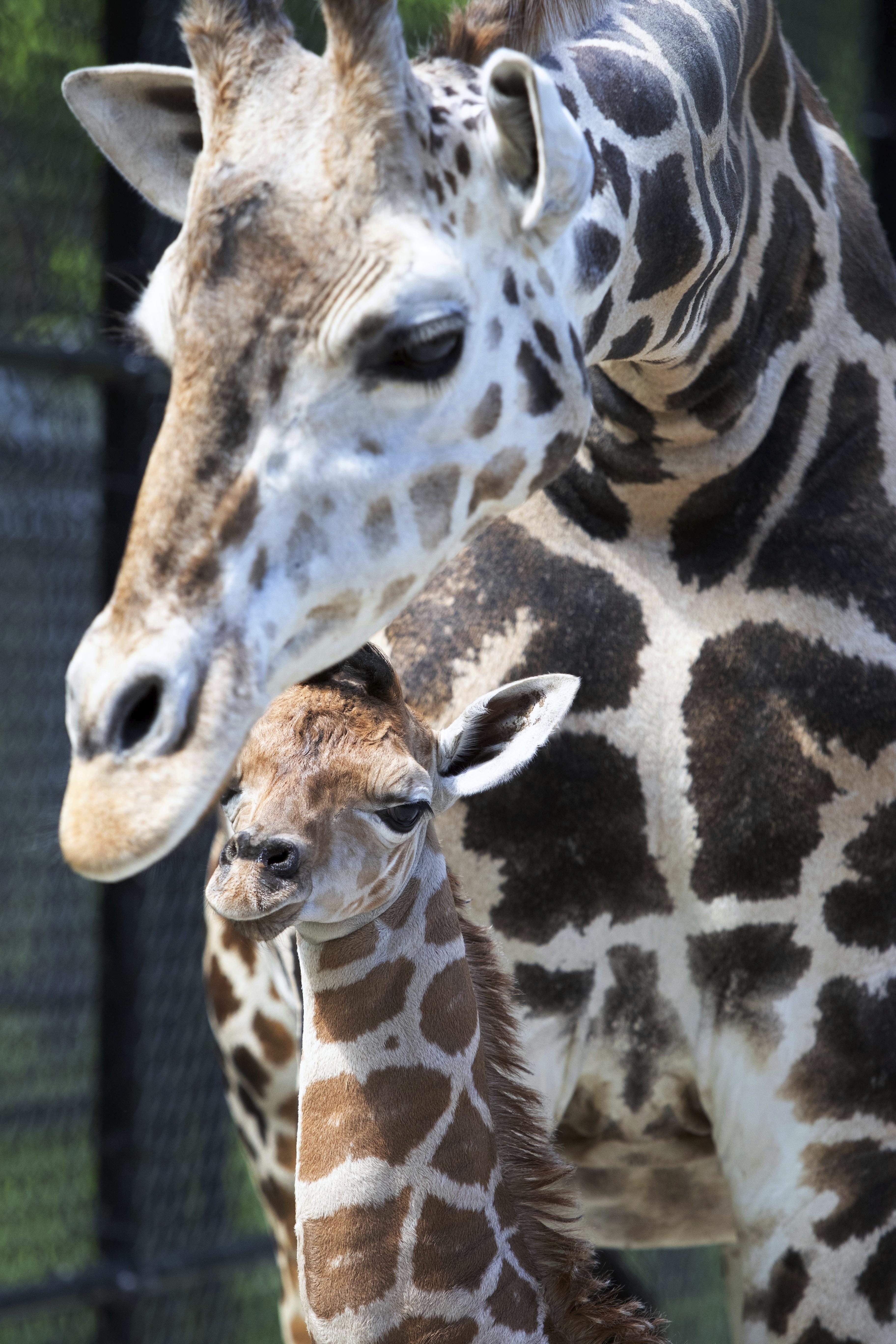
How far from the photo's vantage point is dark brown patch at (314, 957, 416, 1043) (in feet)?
5.91

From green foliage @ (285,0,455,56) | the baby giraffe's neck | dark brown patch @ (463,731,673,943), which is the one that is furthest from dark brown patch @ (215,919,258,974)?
green foliage @ (285,0,455,56)

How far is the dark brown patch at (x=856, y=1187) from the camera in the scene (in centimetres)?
212

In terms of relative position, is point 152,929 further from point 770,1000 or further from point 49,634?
point 770,1000

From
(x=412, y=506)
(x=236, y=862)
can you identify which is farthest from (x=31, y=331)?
(x=412, y=506)

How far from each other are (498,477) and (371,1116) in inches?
31.4

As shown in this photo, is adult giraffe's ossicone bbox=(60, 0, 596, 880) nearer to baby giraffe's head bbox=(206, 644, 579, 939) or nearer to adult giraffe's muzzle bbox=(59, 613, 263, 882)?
adult giraffe's muzzle bbox=(59, 613, 263, 882)

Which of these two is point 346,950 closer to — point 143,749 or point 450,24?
point 143,749

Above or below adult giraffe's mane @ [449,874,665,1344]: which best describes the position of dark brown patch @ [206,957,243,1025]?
below

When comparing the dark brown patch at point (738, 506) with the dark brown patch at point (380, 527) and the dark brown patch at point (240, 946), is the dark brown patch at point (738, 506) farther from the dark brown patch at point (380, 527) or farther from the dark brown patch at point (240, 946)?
the dark brown patch at point (240, 946)

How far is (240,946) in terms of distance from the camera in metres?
2.65

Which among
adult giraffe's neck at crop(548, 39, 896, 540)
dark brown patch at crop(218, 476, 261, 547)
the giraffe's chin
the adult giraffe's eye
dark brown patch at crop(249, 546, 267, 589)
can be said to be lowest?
the giraffe's chin

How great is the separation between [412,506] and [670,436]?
31.2 inches

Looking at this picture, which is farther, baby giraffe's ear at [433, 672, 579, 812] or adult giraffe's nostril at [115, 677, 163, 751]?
baby giraffe's ear at [433, 672, 579, 812]

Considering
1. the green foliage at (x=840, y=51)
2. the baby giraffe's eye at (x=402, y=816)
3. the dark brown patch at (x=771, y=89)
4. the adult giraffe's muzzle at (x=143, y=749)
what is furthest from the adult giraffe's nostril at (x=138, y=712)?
the green foliage at (x=840, y=51)
